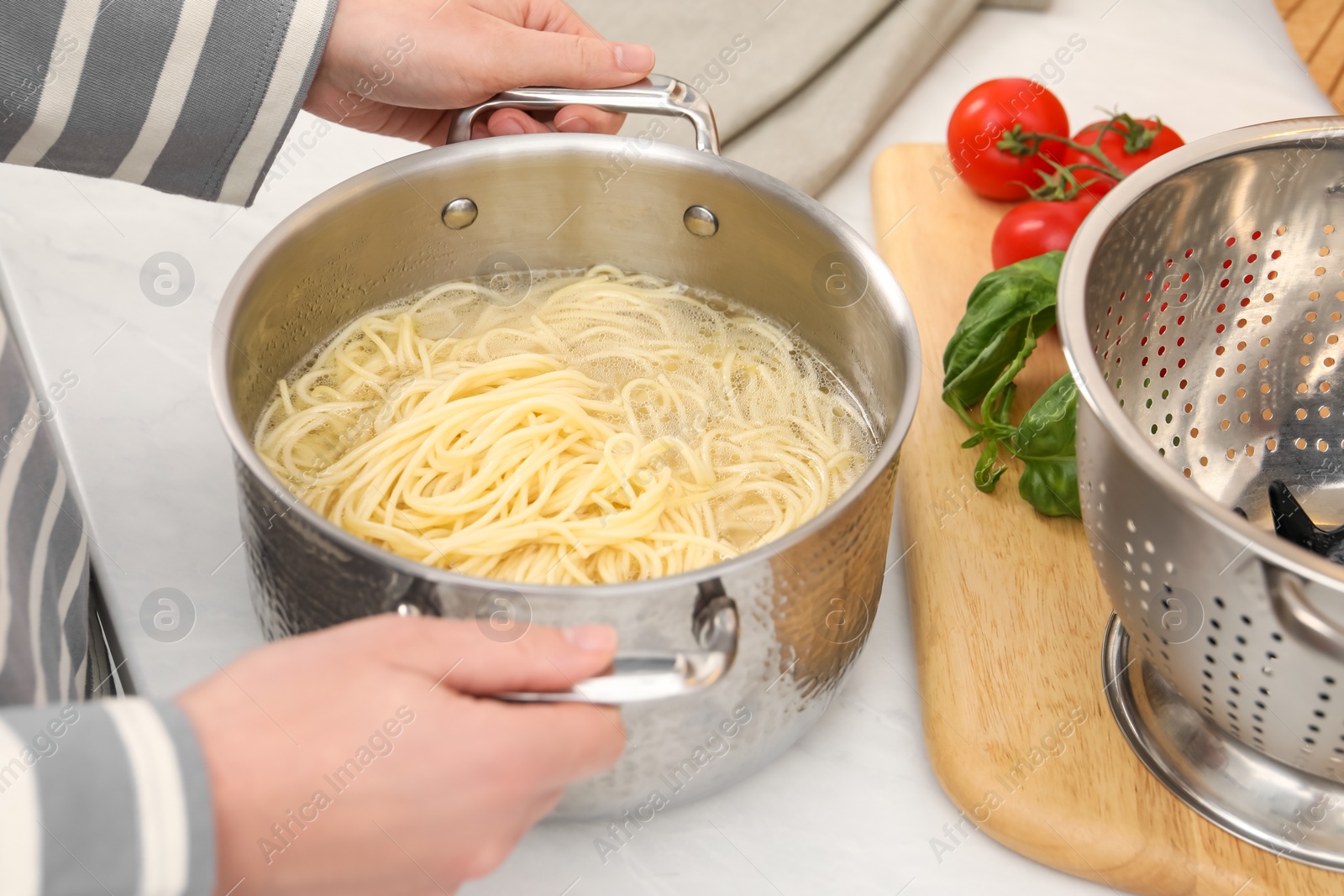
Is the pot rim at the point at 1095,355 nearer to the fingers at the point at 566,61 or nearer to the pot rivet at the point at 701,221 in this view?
the pot rivet at the point at 701,221

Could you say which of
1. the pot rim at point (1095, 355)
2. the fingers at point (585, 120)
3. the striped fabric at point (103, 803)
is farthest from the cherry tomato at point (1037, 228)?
the striped fabric at point (103, 803)

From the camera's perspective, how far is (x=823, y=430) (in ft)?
3.69

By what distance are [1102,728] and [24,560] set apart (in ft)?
2.80

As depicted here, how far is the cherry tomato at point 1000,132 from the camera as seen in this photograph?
1.44 meters

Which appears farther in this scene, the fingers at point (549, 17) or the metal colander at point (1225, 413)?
the fingers at point (549, 17)

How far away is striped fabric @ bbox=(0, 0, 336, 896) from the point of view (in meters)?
0.53

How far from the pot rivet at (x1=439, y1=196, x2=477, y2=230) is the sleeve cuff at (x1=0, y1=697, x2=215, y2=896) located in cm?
67

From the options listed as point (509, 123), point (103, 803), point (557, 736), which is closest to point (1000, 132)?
point (509, 123)

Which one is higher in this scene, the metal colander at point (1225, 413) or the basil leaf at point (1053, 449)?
the metal colander at point (1225, 413)

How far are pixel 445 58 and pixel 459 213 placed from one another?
0.15 meters

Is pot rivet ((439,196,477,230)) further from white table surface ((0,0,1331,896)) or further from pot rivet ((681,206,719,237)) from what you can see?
white table surface ((0,0,1331,896))

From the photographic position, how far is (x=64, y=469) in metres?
0.95

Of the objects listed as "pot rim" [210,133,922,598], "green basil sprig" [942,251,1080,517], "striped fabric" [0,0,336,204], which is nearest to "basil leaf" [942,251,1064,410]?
"green basil sprig" [942,251,1080,517]

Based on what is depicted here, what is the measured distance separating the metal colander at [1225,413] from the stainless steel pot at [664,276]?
17 cm
